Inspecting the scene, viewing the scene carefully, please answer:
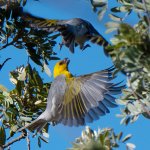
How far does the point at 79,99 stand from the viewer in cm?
338

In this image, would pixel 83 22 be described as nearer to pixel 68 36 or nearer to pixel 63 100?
pixel 68 36

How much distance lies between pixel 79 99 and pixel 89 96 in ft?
0.26

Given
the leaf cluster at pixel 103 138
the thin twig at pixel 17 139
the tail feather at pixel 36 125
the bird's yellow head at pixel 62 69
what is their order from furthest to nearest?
1. the bird's yellow head at pixel 62 69
2. the tail feather at pixel 36 125
3. the thin twig at pixel 17 139
4. the leaf cluster at pixel 103 138

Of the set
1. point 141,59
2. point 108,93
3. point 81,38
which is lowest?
point 141,59

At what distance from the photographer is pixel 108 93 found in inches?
127

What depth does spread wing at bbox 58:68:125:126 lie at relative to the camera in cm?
304

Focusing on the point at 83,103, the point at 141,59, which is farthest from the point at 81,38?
the point at 141,59

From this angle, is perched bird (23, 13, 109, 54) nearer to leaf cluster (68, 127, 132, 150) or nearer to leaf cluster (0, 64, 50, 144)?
leaf cluster (0, 64, 50, 144)

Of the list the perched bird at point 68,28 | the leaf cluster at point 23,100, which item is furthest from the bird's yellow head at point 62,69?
the perched bird at point 68,28

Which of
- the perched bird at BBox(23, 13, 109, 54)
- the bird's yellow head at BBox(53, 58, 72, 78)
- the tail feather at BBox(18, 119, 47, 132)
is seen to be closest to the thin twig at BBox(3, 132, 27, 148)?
the tail feather at BBox(18, 119, 47, 132)

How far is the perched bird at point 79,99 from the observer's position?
10.1 ft

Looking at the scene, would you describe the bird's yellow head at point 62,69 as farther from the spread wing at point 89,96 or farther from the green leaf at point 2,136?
the green leaf at point 2,136

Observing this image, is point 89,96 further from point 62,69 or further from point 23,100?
point 62,69

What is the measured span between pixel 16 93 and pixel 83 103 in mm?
376
